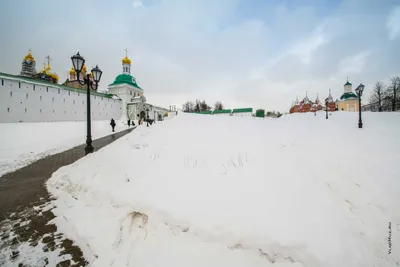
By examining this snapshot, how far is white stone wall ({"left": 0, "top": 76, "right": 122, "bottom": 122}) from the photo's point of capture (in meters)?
24.9

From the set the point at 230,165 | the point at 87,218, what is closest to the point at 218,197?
the point at 230,165

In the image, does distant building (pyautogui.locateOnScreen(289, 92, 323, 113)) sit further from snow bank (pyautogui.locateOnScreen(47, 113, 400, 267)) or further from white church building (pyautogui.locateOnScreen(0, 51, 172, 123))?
snow bank (pyautogui.locateOnScreen(47, 113, 400, 267))

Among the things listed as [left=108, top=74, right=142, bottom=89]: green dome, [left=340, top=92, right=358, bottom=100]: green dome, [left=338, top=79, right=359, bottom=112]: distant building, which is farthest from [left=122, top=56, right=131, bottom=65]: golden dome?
[left=340, top=92, right=358, bottom=100]: green dome

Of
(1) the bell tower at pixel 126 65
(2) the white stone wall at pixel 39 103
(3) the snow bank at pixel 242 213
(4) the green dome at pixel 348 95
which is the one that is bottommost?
(3) the snow bank at pixel 242 213

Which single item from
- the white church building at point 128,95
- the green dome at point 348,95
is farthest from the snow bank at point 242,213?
the green dome at point 348,95

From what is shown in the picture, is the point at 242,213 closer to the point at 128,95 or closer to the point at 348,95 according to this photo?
the point at 128,95

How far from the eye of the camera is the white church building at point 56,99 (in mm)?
25422

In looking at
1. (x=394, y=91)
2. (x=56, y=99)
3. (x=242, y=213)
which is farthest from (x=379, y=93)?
(x=56, y=99)

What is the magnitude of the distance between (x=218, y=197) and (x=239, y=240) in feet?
2.65

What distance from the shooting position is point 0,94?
24156 millimetres

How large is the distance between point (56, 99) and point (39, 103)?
119 inches

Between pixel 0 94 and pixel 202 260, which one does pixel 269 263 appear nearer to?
pixel 202 260

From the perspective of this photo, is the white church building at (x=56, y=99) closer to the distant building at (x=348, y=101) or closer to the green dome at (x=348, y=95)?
the distant building at (x=348, y=101)

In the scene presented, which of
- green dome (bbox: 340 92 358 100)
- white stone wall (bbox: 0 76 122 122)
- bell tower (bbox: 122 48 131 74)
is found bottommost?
white stone wall (bbox: 0 76 122 122)
